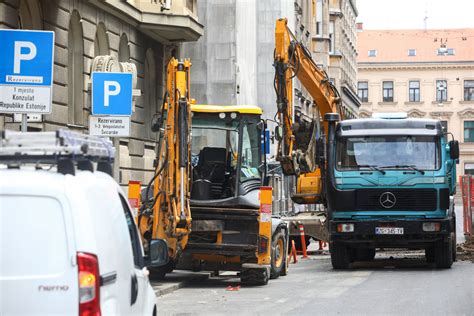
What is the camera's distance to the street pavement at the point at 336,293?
1463 cm

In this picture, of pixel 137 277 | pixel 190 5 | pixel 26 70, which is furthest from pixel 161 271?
pixel 190 5

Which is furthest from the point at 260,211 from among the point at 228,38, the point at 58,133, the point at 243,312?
the point at 228,38

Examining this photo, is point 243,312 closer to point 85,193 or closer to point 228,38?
point 85,193

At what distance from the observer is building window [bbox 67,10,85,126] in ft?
80.1

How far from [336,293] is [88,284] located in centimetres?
1079

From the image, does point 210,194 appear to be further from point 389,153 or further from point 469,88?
point 469,88

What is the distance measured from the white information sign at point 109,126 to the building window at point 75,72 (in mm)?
8004

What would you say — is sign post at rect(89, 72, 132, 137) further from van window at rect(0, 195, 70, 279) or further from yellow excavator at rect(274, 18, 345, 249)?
van window at rect(0, 195, 70, 279)

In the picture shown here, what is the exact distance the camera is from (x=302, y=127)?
80.9ft

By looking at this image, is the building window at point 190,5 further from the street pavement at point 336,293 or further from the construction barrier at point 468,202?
the street pavement at point 336,293

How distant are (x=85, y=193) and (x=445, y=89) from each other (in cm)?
11318

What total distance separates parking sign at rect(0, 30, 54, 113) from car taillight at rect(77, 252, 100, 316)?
6.18m

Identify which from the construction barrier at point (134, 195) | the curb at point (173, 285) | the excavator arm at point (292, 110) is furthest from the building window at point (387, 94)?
the construction barrier at point (134, 195)

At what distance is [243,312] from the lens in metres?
14.4
